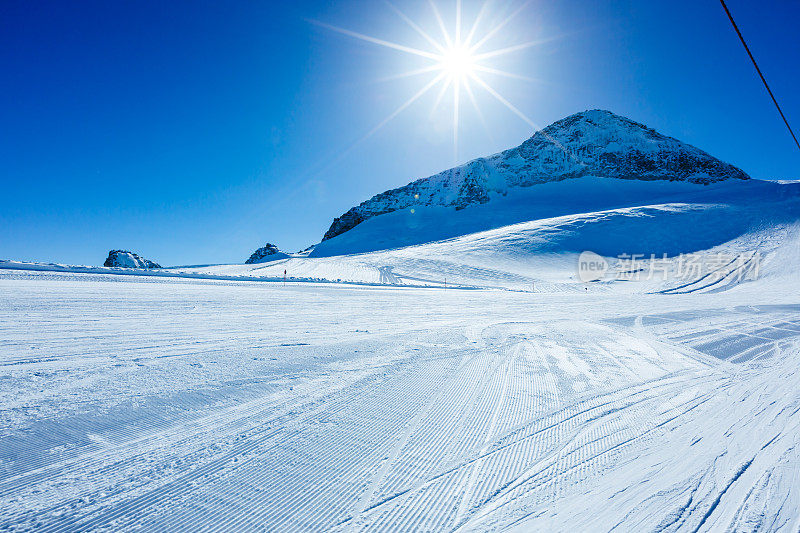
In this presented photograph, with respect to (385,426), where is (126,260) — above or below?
above

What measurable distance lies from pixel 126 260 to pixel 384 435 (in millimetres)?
82223

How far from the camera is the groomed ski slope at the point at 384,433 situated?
1.71 metres

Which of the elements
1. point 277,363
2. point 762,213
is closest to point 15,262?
point 277,363

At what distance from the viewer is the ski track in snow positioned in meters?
1.71

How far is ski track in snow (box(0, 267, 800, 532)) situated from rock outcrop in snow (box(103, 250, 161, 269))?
7537 cm

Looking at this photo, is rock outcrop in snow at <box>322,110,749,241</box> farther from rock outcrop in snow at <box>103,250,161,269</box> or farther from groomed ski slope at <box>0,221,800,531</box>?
groomed ski slope at <box>0,221,800,531</box>

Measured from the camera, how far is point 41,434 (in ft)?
7.29

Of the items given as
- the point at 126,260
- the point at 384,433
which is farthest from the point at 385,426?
the point at 126,260

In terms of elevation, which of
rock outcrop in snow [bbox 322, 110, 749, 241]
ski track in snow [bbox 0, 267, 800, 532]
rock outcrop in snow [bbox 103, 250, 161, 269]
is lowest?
ski track in snow [bbox 0, 267, 800, 532]

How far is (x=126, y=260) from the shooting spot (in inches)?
2633

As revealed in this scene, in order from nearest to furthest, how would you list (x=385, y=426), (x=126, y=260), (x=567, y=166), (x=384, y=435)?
(x=384, y=435) → (x=385, y=426) → (x=126, y=260) → (x=567, y=166)

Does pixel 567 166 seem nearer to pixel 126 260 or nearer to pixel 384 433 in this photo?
pixel 126 260

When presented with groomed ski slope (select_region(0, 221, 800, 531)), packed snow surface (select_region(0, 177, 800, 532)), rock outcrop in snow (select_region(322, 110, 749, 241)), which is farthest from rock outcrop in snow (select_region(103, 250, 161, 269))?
groomed ski slope (select_region(0, 221, 800, 531))

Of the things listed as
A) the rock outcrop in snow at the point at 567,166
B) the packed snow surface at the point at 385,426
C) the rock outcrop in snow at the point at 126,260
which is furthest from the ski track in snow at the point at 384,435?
the rock outcrop in snow at the point at 567,166
